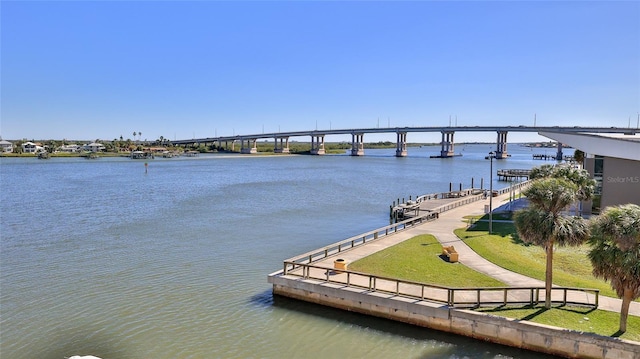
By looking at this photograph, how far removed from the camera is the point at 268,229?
36.5 m

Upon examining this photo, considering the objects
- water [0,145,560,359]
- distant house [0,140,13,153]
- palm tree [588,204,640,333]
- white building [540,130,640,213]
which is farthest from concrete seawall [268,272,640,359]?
distant house [0,140,13,153]

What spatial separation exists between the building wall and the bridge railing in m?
19.1

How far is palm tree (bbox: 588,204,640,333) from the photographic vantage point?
40.5 ft

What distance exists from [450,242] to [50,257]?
24.9m

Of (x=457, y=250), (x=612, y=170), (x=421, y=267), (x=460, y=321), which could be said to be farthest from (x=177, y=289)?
(x=612, y=170)

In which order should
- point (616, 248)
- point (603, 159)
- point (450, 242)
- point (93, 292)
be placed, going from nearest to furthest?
point (616, 248) < point (93, 292) < point (450, 242) < point (603, 159)

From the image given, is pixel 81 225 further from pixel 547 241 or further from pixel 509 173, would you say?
pixel 509 173

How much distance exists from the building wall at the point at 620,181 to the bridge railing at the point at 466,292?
62.7ft

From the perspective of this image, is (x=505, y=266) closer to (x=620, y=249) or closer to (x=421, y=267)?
(x=421, y=267)

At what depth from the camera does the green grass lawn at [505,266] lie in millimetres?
14680

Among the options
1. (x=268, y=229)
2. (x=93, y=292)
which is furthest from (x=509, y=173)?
(x=93, y=292)

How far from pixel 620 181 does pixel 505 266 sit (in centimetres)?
1753

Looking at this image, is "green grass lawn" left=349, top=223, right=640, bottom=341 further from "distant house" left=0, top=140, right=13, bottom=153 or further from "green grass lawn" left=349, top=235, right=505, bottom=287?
"distant house" left=0, top=140, right=13, bottom=153

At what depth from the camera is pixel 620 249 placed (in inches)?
499
